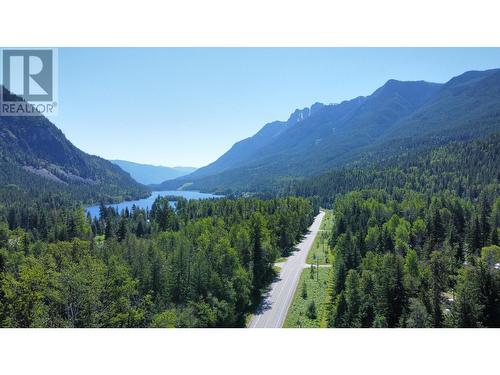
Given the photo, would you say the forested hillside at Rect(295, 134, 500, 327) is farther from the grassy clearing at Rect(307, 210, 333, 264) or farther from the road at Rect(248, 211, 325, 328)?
the road at Rect(248, 211, 325, 328)

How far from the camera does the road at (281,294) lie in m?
49.8

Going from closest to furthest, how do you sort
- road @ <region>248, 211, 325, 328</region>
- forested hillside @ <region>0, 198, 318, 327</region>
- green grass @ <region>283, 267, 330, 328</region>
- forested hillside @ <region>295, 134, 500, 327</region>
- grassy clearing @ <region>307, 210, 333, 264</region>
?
forested hillside @ <region>0, 198, 318, 327</region>, forested hillside @ <region>295, 134, 500, 327</region>, green grass @ <region>283, 267, 330, 328</region>, road @ <region>248, 211, 325, 328</region>, grassy clearing @ <region>307, 210, 333, 264</region>

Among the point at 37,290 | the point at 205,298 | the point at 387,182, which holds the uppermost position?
the point at 387,182

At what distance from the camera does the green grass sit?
48.9 meters

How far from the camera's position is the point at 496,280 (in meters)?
42.9

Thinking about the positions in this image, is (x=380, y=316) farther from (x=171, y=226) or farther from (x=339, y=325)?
(x=171, y=226)

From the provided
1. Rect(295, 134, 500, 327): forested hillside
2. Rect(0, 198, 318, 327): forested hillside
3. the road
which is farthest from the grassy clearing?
Rect(0, 198, 318, 327): forested hillside

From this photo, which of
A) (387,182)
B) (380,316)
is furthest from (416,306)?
(387,182)

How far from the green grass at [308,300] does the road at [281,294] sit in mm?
824

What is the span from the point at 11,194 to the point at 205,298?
18033 centimetres

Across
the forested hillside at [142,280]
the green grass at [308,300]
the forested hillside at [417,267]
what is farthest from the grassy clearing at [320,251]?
the forested hillside at [142,280]

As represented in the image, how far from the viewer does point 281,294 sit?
59625 mm

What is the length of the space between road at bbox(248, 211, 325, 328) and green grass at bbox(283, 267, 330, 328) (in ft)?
2.70

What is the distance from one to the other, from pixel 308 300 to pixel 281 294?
4714mm
